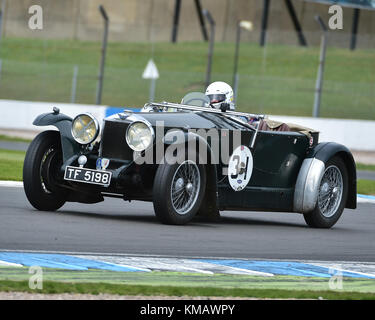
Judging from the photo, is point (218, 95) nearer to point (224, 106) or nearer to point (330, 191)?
point (224, 106)

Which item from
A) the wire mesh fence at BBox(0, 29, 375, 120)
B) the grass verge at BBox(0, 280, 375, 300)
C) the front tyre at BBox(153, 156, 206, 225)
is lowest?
the grass verge at BBox(0, 280, 375, 300)

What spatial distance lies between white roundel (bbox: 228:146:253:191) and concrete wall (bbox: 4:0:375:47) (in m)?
32.4

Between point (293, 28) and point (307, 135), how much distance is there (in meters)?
33.6

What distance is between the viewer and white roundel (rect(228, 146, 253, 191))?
34.3ft

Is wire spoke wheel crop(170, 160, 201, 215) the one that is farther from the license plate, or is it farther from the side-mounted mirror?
the side-mounted mirror

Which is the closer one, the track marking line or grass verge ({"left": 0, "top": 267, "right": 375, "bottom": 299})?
grass verge ({"left": 0, "top": 267, "right": 375, "bottom": 299})

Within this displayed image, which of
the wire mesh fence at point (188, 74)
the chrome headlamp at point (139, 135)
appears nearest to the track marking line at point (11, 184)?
the chrome headlamp at point (139, 135)

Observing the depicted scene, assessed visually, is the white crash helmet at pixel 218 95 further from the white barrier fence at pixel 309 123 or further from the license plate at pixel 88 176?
the white barrier fence at pixel 309 123

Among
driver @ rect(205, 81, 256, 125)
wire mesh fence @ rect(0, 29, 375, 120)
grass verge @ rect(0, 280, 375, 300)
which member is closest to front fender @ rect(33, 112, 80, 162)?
driver @ rect(205, 81, 256, 125)

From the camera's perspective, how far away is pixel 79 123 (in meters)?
10.4

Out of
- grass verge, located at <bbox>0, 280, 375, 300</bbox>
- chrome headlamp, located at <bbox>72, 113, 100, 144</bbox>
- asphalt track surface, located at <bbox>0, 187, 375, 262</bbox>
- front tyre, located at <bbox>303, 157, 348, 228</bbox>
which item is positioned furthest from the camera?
front tyre, located at <bbox>303, 157, 348, 228</bbox>

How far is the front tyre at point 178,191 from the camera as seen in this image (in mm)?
9719

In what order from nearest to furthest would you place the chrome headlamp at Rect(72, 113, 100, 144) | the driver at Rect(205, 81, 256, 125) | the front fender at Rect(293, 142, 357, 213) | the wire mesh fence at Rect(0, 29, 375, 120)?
the chrome headlamp at Rect(72, 113, 100, 144), the front fender at Rect(293, 142, 357, 213), the driver at Rect(205, 81, 256, 125), the wire mesh fence at Rect(0, 29, 375, 120)

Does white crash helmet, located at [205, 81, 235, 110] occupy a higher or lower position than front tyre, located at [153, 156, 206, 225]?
higher
